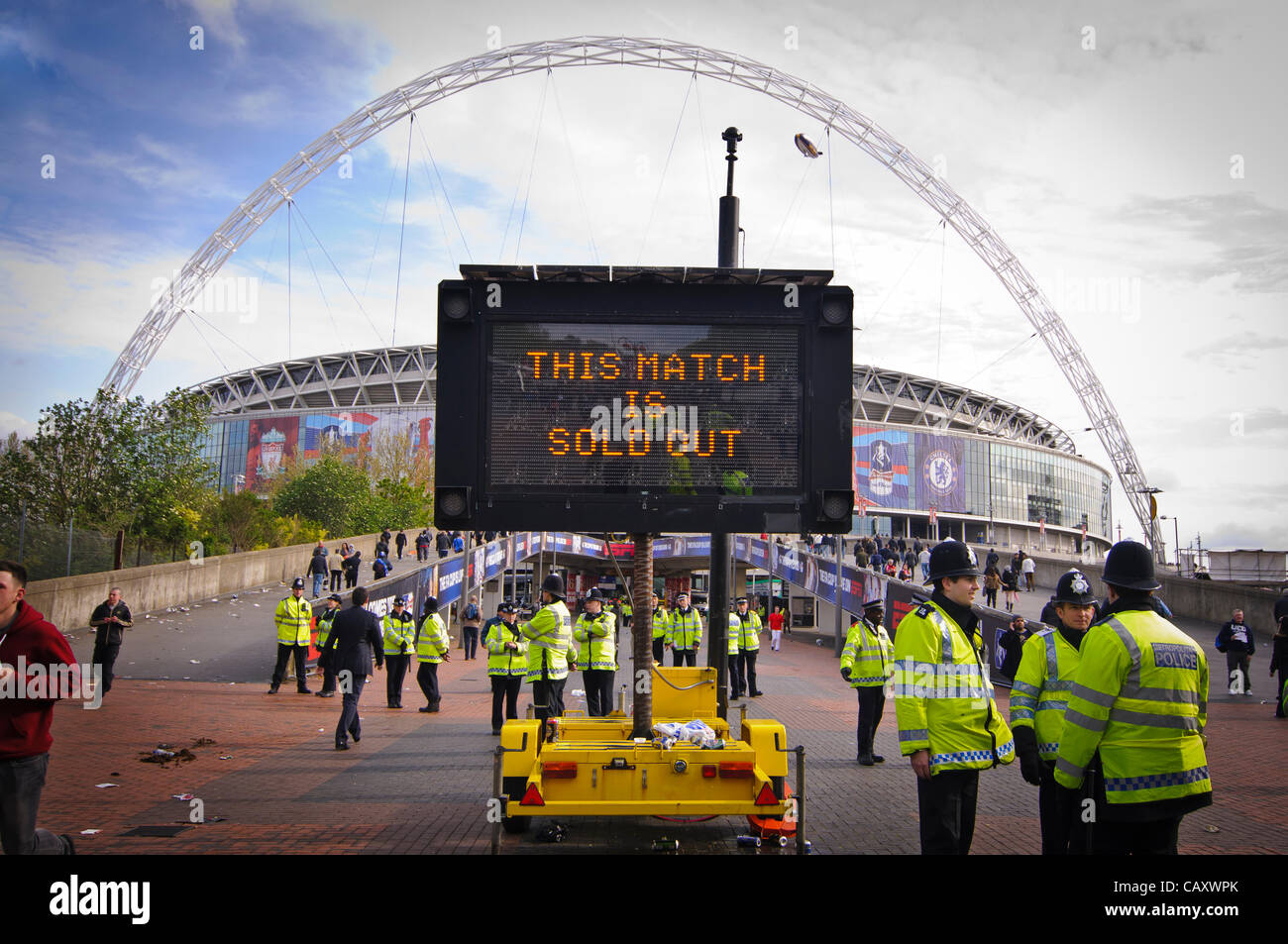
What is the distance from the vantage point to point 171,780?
9156mm

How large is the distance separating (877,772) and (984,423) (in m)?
105

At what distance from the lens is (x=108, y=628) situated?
14.5 meters

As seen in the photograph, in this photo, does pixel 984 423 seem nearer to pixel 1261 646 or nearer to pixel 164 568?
pixel 1261 646

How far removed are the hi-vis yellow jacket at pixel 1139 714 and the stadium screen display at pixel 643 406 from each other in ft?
6.50

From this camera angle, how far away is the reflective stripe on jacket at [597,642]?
1188cm

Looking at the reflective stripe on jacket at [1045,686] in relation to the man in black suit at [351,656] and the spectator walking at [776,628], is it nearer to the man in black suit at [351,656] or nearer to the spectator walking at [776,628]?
the man in black suit at [351,656]

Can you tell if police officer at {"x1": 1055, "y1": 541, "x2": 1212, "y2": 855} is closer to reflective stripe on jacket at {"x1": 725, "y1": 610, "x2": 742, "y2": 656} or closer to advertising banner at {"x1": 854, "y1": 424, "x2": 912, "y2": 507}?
reflective stripe on jacket at {"x1": 725, "y1": 610, "x2": 742, "y2": 656}

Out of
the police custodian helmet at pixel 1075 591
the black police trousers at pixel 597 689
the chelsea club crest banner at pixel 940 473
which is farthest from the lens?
the chelsea club crest banner at pixel 940 473

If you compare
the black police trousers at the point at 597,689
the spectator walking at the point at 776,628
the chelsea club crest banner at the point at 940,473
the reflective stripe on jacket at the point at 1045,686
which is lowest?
the spectator walking at the point at 776,628

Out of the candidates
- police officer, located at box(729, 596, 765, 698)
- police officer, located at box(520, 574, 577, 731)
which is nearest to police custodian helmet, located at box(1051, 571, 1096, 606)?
police officer, located at box(520, 574, 577, 731)

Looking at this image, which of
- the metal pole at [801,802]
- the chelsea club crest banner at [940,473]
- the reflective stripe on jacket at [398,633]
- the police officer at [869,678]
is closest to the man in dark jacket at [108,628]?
the reflective stripe on jacket at [398,633]

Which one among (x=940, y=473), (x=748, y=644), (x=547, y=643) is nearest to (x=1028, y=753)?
(x=547, y=643)

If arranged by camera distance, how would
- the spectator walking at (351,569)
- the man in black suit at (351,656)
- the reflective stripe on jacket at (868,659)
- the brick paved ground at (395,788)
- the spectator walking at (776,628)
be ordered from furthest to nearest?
the spectator walking at (776,628), the spectator walking at (351,569), the man in black suit at (351,656), the reflective stripe on jacket at (868,659), the brick paved ground at (395,788)

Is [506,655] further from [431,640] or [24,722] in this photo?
[24,722]
